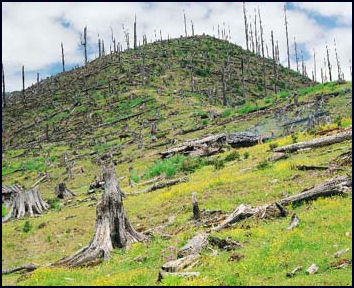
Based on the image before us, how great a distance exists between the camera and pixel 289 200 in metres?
18.6

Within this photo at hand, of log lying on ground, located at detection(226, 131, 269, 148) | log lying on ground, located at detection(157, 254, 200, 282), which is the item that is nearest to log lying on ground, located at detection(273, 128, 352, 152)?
log lying on ground, located at detection(226, 131, 269, 148)

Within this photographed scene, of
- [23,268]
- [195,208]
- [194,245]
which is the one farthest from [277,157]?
[23,268]

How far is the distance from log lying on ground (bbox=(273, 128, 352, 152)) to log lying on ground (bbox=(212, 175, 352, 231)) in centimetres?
1017

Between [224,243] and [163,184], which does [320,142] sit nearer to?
[163,184]

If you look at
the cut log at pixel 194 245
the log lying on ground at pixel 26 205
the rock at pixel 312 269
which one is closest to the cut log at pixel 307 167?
the cut log at pixel 194 245

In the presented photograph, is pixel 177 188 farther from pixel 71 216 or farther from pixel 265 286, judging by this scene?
pixel 265 286

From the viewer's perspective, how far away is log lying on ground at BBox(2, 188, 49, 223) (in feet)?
100.0

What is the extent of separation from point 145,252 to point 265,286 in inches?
255

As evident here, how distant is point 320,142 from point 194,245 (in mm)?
15921

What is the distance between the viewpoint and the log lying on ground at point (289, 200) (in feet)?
58.6

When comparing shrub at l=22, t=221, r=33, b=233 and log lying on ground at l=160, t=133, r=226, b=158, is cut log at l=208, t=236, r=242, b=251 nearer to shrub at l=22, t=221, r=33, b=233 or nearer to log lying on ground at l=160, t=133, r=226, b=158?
shrub at l=22, t=221, r=33, b=233

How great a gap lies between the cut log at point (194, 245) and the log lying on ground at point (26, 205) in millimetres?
16770

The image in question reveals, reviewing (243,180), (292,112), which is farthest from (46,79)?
(243,180)

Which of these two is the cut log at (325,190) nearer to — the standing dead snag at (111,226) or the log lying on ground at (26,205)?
the standing dead snag at (111,226)
